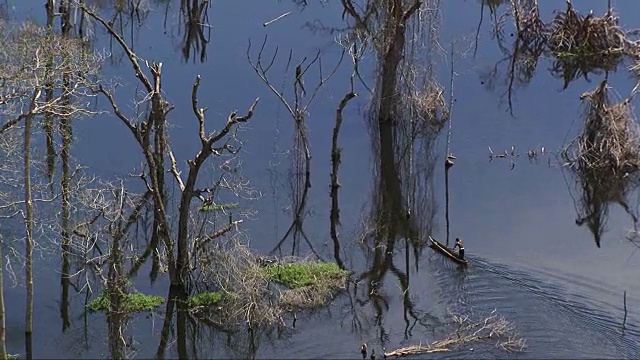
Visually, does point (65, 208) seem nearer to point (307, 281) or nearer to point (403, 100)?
point (307, 281)

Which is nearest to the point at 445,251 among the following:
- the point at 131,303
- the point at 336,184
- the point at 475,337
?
the point at 475,337

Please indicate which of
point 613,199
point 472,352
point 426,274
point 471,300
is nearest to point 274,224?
point 426,274

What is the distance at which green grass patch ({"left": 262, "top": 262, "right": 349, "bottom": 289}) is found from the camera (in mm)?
15305

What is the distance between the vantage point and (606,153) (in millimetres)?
19844

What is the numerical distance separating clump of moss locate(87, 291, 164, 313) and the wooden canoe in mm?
5282

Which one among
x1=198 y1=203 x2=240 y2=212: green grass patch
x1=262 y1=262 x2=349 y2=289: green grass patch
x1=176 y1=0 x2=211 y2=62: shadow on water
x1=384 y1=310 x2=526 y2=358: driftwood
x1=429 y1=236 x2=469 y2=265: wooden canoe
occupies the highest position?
x1=176 y1=0 x2=211 y2=62: shadow on water

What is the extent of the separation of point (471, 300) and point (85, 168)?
29.6 ft

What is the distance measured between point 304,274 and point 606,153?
8189 mm

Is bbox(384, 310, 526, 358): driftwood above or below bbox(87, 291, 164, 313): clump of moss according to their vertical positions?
below

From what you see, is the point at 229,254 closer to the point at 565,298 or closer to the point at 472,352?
the point at 472,352

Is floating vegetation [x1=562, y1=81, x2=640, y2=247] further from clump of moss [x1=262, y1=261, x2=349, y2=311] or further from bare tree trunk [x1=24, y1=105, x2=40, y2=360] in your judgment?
bare tree trunk [x1=24, y1=105, x2=40, y2=360]

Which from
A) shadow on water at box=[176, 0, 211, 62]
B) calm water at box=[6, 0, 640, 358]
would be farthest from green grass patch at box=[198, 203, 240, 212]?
shadow on water at box=[176, 0, 211, 62]

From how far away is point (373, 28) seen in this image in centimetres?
2227

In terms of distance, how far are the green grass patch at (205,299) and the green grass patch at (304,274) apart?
2.98ft
